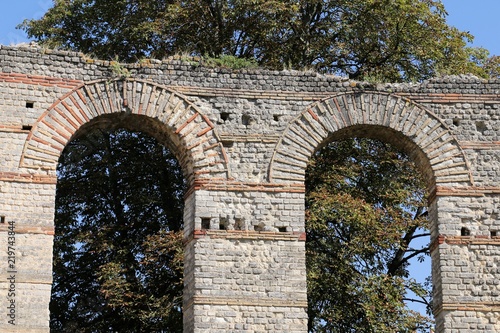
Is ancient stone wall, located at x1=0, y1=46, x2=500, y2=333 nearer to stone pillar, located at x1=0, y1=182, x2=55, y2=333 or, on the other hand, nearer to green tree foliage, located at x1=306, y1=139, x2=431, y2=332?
stone pillar, located at x1=0, y1=182, x2=55, y2=333

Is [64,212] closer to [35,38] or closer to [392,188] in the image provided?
[35,38]

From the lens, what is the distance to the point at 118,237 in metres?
23.0

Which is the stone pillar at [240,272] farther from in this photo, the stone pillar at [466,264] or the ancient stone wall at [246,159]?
the stone pillar at [466,264]

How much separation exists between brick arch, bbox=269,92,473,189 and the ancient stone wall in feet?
0.07

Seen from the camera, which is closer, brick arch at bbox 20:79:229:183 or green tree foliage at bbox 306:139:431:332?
brick arch at bbox 20:79:229:183

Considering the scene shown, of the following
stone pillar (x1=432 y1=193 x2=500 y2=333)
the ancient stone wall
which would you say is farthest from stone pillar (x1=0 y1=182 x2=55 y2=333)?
stone pillar (x1=432 y1=193 x2=500 y2=333)

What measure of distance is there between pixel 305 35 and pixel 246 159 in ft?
28.5

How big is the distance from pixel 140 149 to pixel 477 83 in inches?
338

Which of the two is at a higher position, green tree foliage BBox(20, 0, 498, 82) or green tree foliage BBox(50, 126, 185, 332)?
green tree foliage BBox(20, 0, 498, 82)

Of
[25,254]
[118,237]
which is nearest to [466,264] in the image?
[25,254]

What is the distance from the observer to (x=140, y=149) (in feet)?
80.5

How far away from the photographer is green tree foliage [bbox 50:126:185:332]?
21.7 meters

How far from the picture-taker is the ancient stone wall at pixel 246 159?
16609 millimetres

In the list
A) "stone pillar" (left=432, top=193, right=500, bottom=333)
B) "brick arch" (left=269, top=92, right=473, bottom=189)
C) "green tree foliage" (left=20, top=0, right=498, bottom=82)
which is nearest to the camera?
"stone pillar" (left=432, top=193, right=500, bottom=333)
